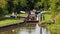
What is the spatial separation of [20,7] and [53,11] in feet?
94.6

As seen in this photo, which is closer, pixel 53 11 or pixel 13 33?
pixel 13 33

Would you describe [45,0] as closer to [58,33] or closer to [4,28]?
[4,28]

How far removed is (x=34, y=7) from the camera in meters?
72.2

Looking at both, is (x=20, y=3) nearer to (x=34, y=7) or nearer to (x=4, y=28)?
(x=34, y=7)

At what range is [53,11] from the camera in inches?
1438

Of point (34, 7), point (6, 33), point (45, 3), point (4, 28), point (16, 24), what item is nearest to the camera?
point (6, 33)

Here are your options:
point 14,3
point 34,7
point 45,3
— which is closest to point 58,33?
point 14,3

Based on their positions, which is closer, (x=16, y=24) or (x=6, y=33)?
(x=6, y=33)

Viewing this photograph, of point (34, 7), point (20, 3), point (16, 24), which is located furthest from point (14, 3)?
point (16, 24)

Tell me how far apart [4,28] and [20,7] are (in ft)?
95.9

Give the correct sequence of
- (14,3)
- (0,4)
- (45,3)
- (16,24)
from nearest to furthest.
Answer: (16,24), (0,4), (14,3), (45,3)

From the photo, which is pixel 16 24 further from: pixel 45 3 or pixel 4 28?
pixel 45 3

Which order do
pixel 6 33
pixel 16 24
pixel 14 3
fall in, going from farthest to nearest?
pixel 14 3, pixel 16 24, pixel 6 33

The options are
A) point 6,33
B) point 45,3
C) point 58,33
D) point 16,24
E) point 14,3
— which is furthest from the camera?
point 45,3
